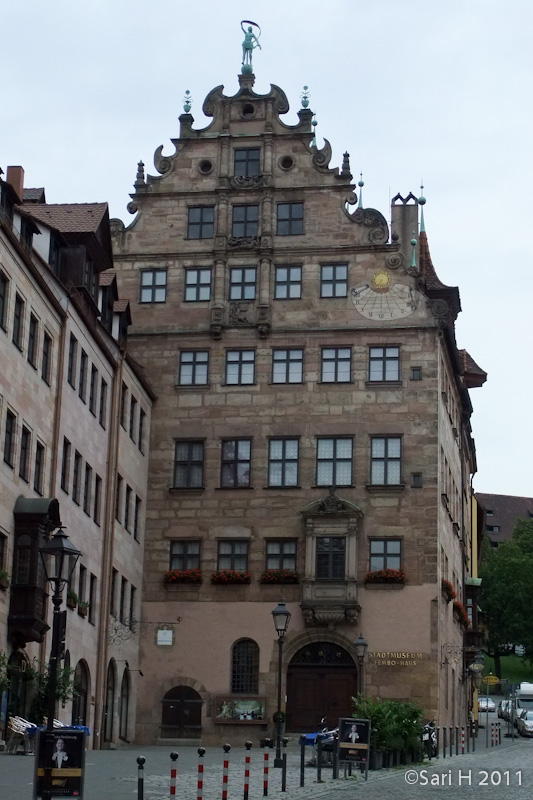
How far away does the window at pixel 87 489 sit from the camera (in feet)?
137

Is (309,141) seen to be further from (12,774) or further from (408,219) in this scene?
(12,774)

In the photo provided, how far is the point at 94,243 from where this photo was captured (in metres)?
41.8

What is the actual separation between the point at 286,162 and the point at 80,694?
20.6 meters

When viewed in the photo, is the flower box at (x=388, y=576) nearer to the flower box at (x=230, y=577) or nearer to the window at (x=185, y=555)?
the flower box at (x=230, y=577)

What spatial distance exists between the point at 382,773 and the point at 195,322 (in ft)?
75.4

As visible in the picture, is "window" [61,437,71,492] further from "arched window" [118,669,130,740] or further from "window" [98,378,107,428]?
"arched window" [118,669,130,740]

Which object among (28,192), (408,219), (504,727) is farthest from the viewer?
(504,727)

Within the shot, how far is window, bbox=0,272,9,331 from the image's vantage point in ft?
112

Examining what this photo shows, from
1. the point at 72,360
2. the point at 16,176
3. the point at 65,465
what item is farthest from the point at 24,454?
the point at 16,176

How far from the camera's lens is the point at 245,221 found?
51219 millimetres

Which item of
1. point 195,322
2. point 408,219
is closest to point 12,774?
point 195,322

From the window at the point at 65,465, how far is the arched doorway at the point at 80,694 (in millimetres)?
5222

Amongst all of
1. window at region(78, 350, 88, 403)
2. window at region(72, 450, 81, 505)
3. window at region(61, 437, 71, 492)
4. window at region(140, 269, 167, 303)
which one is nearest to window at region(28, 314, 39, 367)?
window at region(61, 437, 71, 492)

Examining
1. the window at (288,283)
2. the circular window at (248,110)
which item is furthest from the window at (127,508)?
A: the circular window at (248,110)
